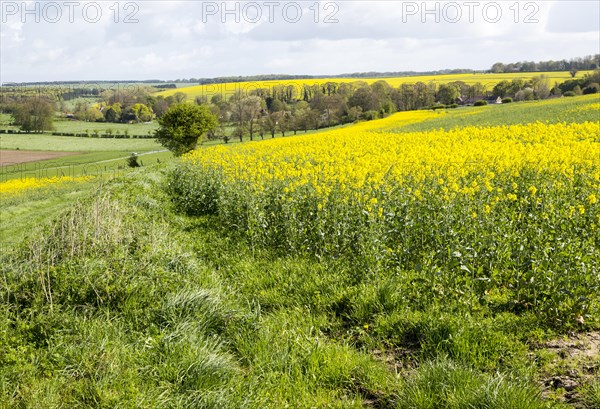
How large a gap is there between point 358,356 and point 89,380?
2487 millimetres

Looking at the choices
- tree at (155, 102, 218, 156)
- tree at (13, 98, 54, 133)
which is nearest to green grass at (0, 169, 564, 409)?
tree at (155, 102, 218, 156)

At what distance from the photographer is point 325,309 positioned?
5816 mm

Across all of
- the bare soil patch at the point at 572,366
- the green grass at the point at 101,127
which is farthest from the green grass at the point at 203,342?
the green grass at the point at 101,127

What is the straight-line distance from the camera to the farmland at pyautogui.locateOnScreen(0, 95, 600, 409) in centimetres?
395

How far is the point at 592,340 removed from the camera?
4699mm

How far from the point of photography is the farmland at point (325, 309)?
395 cm

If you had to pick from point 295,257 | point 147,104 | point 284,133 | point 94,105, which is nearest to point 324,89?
point 284,133

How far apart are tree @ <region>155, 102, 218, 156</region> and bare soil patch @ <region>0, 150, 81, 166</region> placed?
17.7 metres

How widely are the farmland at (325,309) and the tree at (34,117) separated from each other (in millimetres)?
81863

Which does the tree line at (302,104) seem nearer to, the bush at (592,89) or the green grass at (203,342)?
the bush at (592,89)

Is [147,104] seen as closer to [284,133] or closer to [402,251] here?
[284,133]

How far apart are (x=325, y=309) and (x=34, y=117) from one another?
8659 centimetres

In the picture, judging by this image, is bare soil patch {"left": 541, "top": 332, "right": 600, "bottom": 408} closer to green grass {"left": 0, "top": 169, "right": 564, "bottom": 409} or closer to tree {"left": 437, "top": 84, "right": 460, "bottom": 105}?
green grass {"left": 0, "top": 169, "right": 564, "bottom": 409}

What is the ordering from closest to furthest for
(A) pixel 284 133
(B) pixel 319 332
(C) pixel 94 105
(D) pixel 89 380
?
(D) pixel 89 380
(B) pixel 319 332
(A) pixel 284 133
(C) pixel 94 105
